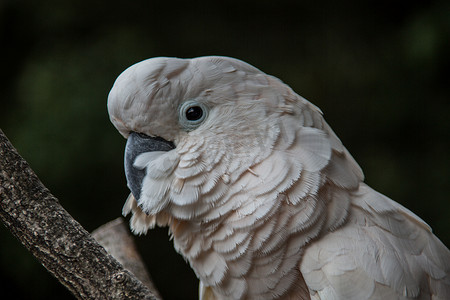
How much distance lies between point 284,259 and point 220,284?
20cm

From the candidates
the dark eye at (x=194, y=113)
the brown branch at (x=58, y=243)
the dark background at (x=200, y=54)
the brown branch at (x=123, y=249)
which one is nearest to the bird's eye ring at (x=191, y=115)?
the dark eye at (x=194, y=113)

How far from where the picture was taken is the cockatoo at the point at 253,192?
1286 mm

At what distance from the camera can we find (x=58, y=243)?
1.08 meters

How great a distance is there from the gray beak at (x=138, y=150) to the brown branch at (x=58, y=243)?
0.26m

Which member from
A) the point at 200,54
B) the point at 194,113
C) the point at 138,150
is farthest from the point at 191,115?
the point at 200,54

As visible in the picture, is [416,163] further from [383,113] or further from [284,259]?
[284,259]

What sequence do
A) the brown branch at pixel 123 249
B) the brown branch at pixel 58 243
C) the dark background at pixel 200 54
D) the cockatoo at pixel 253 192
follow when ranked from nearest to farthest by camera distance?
the brown branch at pixel 58 243 → the cockatoo at pixel 253 192 → the brown branch at pixel 123 249 → the dark background at pixel 200 54

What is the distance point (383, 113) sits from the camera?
2.81 metres

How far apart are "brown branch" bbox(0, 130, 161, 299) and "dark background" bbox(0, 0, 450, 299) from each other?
1597 millimetres

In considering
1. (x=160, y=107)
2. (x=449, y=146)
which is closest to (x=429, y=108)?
(x=449, y=146)

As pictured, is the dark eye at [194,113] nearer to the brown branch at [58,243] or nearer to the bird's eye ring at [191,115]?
the bird's eye ring at [191,115]

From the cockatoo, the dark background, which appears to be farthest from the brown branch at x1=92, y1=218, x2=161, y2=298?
the dark background

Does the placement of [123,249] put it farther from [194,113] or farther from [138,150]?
[194,113]

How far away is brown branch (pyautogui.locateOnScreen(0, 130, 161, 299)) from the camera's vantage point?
42.5 inches
